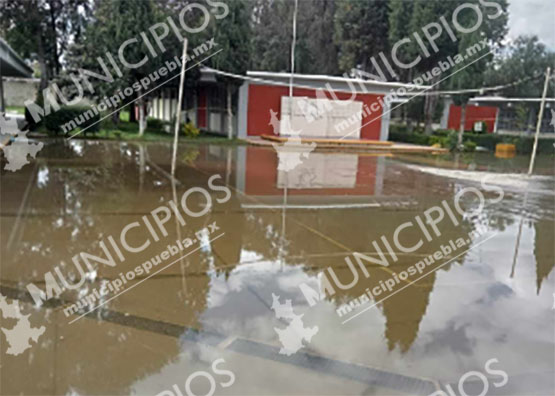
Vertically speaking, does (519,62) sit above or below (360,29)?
below

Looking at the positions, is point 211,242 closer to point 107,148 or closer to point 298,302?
point 298,302

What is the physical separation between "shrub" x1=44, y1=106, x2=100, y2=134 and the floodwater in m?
9.12

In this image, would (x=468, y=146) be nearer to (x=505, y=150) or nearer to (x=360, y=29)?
(x=505, y=150)

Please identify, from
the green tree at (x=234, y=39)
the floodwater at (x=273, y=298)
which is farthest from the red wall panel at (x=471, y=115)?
the floodwater at (x=273, y=298)

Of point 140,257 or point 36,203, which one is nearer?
point 140,257

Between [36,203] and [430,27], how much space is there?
860 inches

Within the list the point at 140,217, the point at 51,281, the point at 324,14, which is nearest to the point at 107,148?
the point at 140,217

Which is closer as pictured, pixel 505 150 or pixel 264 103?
pixel 264 103

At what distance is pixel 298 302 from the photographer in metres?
4.08

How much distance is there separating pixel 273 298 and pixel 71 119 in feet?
50.8

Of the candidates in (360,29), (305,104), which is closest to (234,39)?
(305,104)

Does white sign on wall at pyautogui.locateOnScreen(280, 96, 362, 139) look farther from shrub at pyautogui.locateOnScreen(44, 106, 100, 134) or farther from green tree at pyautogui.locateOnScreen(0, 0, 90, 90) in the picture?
green tree at pyautogui.locateOnScreen(0, 0, 90, 90)

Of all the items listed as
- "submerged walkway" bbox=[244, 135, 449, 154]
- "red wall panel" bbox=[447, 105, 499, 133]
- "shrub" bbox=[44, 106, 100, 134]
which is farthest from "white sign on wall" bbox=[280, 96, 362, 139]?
"red wall panel" bbox=[447, 105, 499, 133]

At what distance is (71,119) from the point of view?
17.2 meters
